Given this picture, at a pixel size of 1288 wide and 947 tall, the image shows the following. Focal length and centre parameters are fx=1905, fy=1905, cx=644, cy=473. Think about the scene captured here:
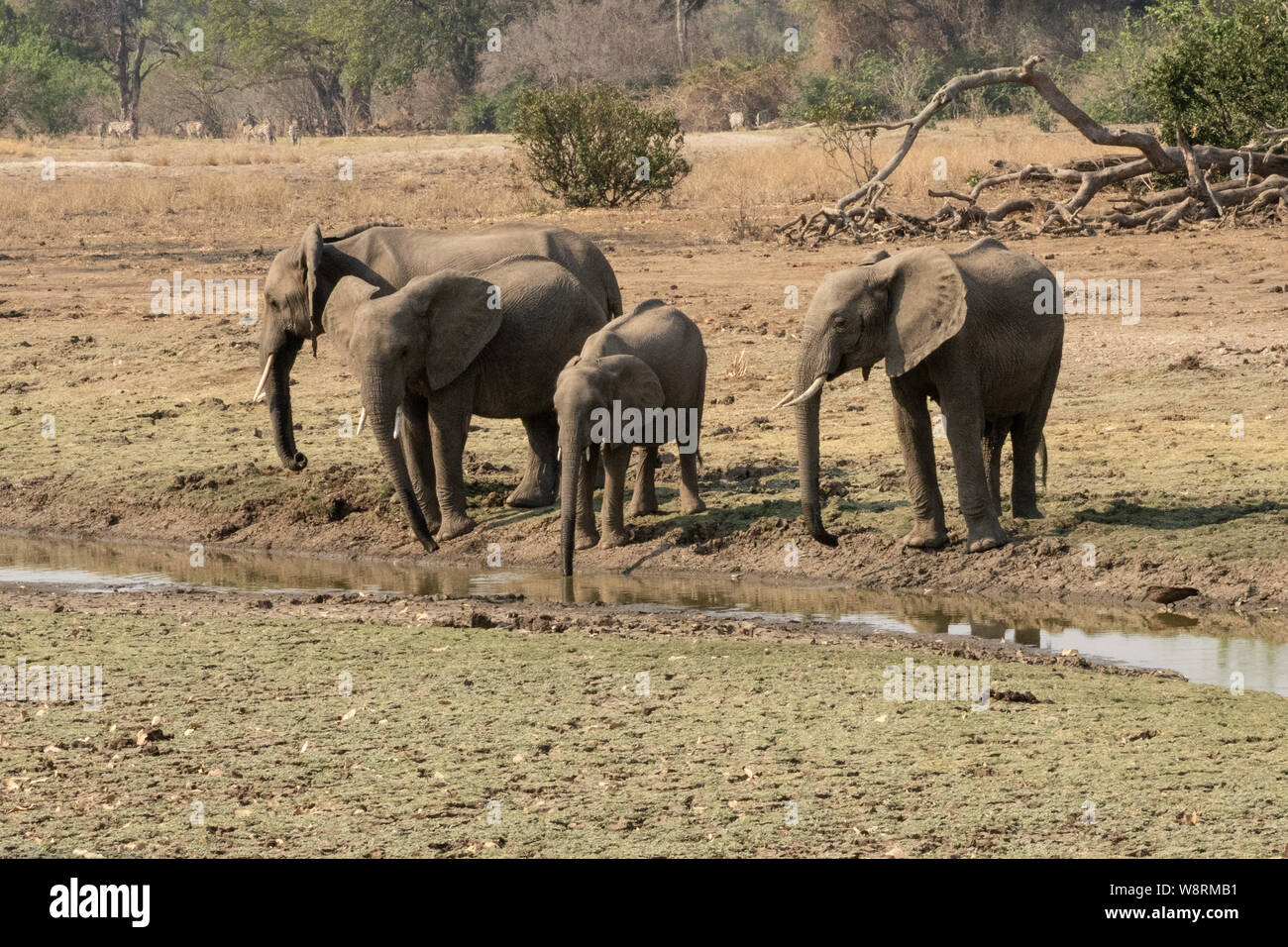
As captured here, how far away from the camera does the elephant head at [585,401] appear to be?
10617 mm

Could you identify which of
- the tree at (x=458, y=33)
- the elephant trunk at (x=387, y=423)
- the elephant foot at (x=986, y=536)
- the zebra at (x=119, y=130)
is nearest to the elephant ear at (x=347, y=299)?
the elephant trunk at (x=387, y=423)

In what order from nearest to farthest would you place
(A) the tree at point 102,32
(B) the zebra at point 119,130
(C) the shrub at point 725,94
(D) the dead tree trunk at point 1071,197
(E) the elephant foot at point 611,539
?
(E) the elephant foot at point 611,539 → (D) the dead tree trunk at point 1071,197 → (C) the shrub at point 725,94 → (B) the zebra at point 119,130 → (A) the tree at point 102,32

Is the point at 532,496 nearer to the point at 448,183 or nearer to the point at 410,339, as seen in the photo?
the point at 410,339

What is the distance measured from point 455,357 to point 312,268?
108 centimetres

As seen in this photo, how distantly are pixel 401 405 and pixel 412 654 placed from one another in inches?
→ 125

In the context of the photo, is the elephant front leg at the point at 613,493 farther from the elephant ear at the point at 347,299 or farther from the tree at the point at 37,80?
the tree at the point at 37,80

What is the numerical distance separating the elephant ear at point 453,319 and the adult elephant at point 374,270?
24.4 inches

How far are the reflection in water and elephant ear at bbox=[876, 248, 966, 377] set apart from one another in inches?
53.0

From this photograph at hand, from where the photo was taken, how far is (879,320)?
10242 millimetres

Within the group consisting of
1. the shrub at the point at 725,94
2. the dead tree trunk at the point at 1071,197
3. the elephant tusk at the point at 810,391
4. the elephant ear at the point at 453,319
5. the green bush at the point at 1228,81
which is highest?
the shrub at the point at 725,94

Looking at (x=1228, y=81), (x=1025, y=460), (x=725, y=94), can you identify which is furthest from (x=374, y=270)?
(x=725, y=94)

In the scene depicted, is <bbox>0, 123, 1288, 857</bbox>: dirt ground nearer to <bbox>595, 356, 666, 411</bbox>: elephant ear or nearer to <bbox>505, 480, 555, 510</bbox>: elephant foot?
<bbox>505, 480, 555, 510</bbox>: elephant foot

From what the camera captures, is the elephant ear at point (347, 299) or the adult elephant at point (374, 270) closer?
the elephant ear at point (347, 299)

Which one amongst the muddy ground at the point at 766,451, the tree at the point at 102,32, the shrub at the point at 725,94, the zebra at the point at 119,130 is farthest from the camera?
the tree at the point at 102,32
